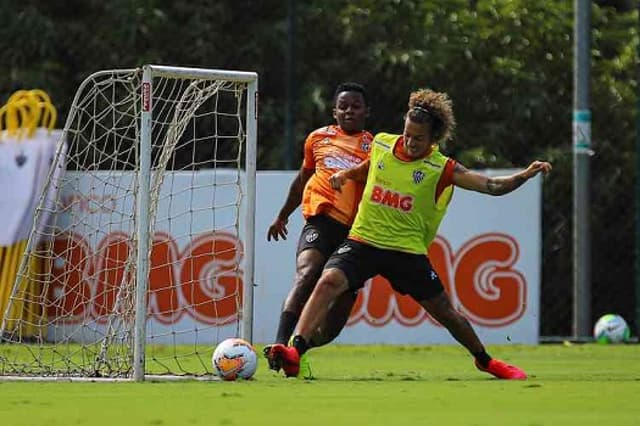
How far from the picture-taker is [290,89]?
19.5 m

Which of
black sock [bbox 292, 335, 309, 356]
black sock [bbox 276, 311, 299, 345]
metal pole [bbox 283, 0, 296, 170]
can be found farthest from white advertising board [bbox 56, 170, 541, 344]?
black sock [bbox 292, 335, 309, 356]

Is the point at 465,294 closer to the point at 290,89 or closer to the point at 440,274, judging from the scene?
the point at 440,274

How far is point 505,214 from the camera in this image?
17.9 meters

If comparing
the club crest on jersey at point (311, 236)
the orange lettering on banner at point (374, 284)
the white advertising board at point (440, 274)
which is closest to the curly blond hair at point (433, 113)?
the club crest on jersey at point (311, 236)

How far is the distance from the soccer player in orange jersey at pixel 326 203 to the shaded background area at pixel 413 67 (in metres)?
7.46

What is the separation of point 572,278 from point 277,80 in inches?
163

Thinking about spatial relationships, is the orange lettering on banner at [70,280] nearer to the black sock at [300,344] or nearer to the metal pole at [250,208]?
the metal pole at [250,208]

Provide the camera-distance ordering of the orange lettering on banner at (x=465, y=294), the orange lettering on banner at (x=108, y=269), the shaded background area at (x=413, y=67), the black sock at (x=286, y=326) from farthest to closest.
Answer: the shaded background area at (x=413, y=67), the orange lettering on banner at (x=465, y=294), the orange lettering on banner at (x=108, y=269), the black sock at (x=286, y=326)

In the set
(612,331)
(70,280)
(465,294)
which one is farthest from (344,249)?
(612,331)

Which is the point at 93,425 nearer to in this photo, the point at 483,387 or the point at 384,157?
the point at 483,387

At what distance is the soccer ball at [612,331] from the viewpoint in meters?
18.8

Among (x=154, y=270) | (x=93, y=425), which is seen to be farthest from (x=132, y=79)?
(x=154, y=270)

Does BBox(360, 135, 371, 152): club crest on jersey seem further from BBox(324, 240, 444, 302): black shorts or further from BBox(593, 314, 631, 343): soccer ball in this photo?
BBox(593, 314, 631, 343): soccer ball

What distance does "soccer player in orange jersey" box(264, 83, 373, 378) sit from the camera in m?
11.9
